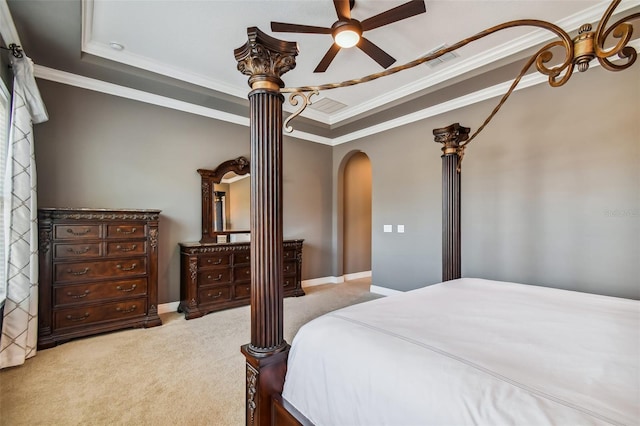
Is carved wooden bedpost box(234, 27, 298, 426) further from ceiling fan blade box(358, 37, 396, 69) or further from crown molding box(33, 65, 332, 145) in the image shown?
crown molding box(33, 65, 332, 145)

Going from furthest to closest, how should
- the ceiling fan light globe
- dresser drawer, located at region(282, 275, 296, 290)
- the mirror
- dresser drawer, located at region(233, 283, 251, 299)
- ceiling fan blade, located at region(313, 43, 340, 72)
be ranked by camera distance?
dresser drawer, located at region(282, 275, 296, 290)
the mirror
dresser drawer, located at region(233, 283, 251, 299)
ceiling fan blade, located at region(313, 43, 340, 72)
the ceiling fan light globe

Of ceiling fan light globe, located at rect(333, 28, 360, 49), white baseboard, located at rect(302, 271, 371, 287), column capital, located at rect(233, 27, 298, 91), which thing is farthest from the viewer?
white baseboard, located at rect(302, 271, 371, 287)

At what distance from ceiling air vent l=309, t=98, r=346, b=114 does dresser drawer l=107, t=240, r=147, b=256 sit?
292 centimetres

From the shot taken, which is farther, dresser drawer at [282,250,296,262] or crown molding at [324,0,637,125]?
dresser drawer at [282,250,296,262]

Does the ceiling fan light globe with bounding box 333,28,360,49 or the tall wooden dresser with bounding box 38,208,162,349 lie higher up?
the ceiling fan light globe with bounding box 333,28,360,49

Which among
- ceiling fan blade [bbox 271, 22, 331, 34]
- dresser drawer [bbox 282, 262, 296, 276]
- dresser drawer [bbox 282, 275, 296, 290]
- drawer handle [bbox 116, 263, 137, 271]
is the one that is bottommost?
dresser drawer [bbox 282, 275, 296, 290]

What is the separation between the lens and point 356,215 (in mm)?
6141

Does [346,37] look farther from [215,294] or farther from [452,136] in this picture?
[215,294]

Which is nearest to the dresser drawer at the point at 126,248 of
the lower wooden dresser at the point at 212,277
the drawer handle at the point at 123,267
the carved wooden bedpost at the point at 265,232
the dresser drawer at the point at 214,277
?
the drawer handle at the point at 123,267

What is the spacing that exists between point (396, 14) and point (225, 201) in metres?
3.26

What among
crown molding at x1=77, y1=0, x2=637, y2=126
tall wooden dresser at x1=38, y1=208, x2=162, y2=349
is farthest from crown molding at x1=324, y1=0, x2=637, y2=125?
tall wooden dresser at x1=38, y1=208, x2=162, y2=349

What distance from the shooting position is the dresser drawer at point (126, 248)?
3.14m

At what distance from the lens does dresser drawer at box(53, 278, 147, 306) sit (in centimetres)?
290

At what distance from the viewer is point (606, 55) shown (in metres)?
1.19
